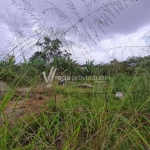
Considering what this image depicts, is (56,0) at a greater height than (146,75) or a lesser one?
greater

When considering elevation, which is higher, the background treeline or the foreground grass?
A: the background treeline

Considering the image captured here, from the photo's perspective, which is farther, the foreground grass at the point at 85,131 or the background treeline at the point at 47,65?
the background treeline at the point at 47,65

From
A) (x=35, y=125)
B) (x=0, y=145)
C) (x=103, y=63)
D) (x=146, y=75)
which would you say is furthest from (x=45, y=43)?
(x=146, y=75)

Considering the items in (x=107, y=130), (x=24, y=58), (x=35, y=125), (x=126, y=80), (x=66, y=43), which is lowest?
(x=35, y=125)

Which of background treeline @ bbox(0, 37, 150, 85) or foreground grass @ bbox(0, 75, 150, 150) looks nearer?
foreground grass @ bbox(0, 75, 150, 150)

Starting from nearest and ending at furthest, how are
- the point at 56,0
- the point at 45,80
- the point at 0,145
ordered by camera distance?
1. the point at 0,145
2. the point at 56,0
3. the point at 45,80

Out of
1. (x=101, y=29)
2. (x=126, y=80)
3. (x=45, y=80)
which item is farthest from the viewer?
(x=126, y=80)

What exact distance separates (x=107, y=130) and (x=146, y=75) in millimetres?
989

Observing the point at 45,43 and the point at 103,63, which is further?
the point at 103,63

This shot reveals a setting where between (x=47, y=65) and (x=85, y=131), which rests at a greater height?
(x=47, y=65)

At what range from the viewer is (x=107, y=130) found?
34.9 inches

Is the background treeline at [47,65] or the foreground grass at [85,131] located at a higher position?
the background treeline at [47,65]

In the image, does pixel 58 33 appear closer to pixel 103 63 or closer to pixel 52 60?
pixel 52 60

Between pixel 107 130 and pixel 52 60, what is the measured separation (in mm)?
541
